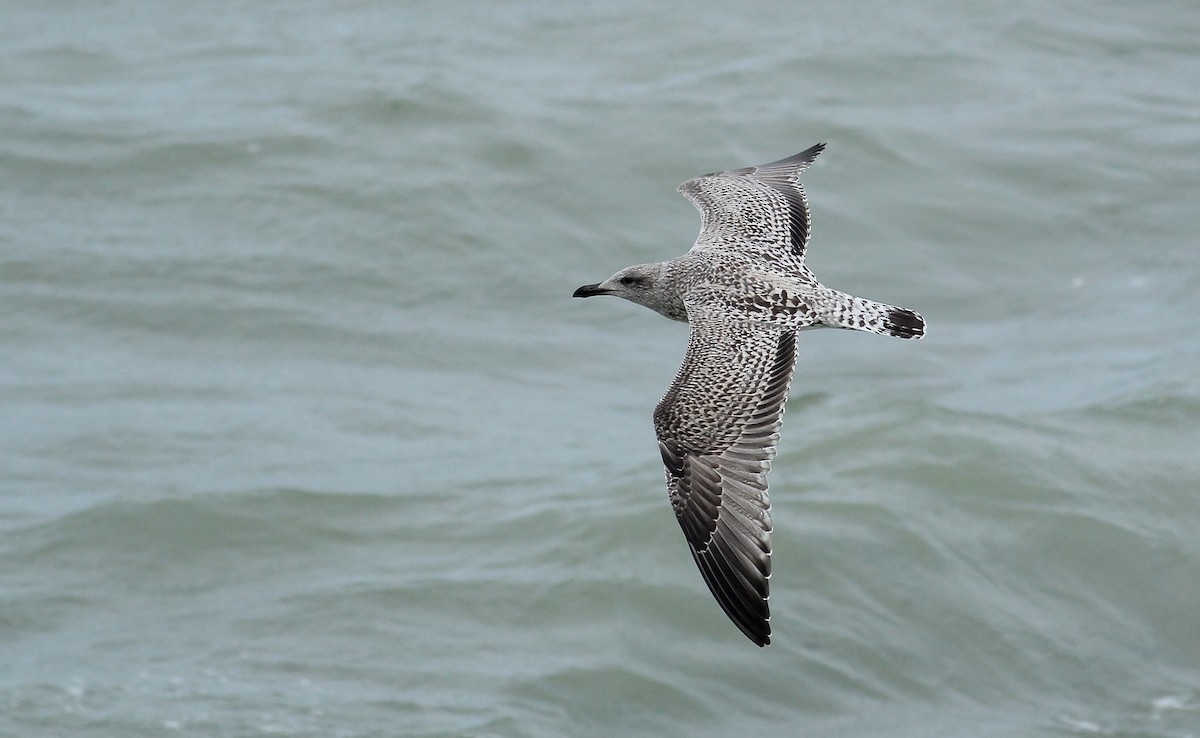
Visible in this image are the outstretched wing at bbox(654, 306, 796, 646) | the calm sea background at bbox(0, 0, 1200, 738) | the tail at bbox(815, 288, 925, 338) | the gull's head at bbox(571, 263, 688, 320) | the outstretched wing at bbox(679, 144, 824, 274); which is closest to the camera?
the outstretched wing at bbox(654, 306, 796, 646)

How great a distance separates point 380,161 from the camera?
1883cm

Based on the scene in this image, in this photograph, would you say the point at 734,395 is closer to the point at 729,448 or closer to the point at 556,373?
the point at 729,448

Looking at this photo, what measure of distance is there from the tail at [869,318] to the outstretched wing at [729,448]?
220 millimetres

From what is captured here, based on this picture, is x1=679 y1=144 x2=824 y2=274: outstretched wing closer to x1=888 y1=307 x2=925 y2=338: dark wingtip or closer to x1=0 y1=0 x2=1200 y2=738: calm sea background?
x1=888 y1=307 x2=925 y2=338: dark wingtip

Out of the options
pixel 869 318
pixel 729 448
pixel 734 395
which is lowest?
Answer: pixel 729 448

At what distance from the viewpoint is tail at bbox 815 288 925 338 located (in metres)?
7.92

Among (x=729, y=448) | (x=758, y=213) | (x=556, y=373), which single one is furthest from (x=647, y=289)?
(x=556, y=373)

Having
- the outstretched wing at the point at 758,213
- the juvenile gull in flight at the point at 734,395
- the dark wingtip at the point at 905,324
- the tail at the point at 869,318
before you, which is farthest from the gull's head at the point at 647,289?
the dark wingtip at the point at 905,324

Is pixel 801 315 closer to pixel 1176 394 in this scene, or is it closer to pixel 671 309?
pixel 671 309

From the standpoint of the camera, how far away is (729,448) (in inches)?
308

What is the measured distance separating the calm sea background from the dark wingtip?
4.57 m

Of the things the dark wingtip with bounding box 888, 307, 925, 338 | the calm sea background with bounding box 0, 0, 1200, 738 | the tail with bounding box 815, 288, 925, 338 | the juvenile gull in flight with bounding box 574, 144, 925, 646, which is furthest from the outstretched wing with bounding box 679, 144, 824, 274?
the calm sea background with bounding box 0, 0, 1200, 738

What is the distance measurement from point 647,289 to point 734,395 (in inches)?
43.3

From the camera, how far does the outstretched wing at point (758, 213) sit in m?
9.16
